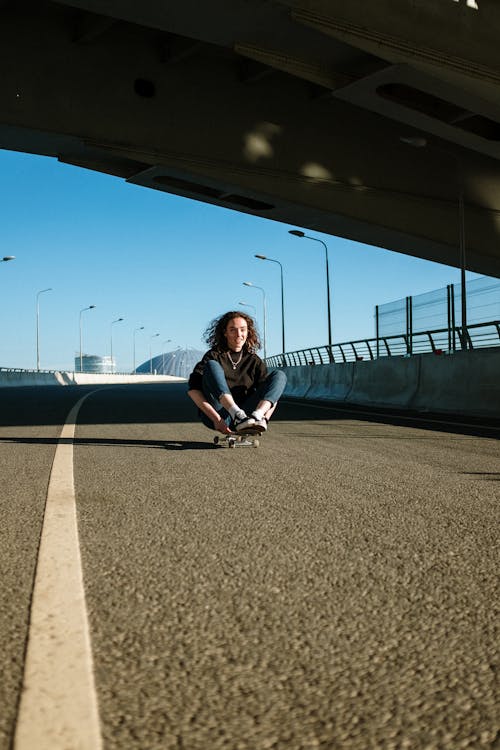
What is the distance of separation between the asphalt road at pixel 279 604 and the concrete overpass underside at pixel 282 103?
12.5 m

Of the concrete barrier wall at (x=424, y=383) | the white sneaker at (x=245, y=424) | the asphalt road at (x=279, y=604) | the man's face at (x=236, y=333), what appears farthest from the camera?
the concrete barrier wall at (x=424, y=383)

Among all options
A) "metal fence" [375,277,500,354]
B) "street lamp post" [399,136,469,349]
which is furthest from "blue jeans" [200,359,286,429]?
"street lamp post" [399,136,469,349]

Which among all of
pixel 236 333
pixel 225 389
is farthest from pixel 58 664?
pixel 236 333

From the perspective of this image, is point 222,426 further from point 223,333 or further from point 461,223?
point 461,223

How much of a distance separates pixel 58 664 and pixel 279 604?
2.87ft

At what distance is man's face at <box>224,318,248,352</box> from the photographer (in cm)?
845

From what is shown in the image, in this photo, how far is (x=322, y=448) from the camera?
859 cm

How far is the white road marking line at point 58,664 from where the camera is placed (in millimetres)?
1836

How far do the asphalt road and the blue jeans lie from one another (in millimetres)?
1809

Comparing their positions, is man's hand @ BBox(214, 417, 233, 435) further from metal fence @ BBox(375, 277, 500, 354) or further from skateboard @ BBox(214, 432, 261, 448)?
metal fence @ BBox(375, 277, 500, 354)

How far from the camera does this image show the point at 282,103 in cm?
2294

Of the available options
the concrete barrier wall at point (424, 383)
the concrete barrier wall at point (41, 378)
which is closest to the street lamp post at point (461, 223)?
the concrete barrier wall at point (424, 383)

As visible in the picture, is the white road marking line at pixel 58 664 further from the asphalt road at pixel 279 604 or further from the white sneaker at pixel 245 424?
the white sneaker at pixel 245 424

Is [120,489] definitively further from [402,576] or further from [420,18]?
[420,18]
